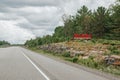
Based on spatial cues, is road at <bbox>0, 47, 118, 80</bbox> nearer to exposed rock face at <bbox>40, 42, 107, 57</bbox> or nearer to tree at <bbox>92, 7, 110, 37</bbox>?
exposed rock face at <bbox>40, 42, 107, 57</bbox>

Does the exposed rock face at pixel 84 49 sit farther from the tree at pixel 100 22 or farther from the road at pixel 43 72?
the tree at pixel 100 22

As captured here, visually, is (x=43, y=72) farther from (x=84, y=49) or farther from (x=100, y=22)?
(x=100, y=22)

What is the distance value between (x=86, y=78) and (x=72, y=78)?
695 millimetres

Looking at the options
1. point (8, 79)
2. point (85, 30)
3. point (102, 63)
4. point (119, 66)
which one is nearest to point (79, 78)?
point (8, 79)

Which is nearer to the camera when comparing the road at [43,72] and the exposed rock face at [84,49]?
the road at [43,72]

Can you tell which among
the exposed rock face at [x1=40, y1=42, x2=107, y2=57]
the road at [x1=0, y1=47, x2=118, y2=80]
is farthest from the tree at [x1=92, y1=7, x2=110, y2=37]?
the road at [x1=0, y1=47, x2=118, y2=80]

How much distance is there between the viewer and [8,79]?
54.4 feet

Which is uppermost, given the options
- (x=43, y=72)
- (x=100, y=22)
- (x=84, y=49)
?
(x=100, y=22)

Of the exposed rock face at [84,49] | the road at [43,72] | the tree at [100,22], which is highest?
the tree at [100,22]

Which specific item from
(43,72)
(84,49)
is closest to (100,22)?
(84,49)

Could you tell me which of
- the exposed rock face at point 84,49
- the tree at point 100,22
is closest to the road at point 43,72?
the exposed rock face at point 84,49

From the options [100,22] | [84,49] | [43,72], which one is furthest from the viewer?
[100,22]

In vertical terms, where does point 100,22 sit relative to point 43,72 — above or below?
above

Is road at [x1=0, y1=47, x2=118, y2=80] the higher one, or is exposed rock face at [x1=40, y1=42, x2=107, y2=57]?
exposed rock face at [x1=40, y1=42, x2=107, y2=57]
